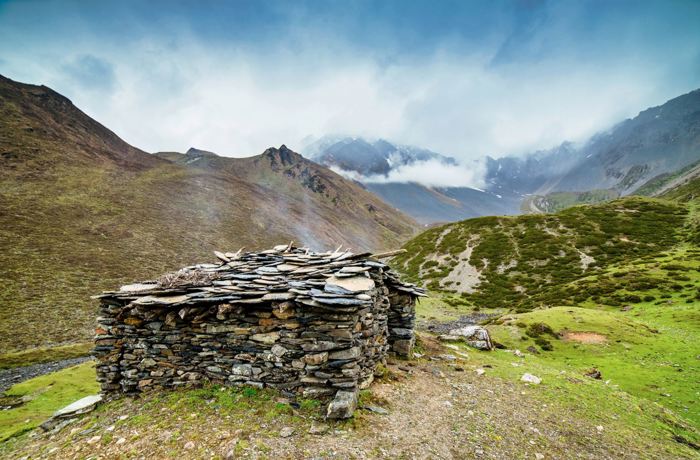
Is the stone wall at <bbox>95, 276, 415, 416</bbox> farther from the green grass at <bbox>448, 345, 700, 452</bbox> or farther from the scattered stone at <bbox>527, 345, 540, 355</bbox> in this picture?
the scattered stone at <bbox>527, 345, 540, 355</bbox>

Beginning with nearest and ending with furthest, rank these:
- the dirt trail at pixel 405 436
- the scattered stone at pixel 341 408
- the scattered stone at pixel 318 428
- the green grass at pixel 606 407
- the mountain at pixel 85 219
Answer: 1. the dirt trail at pixel 405 436
2. the scattered stone at pixel 318 428
3. the scattered stone at pixel 341 408
4. the green grass at pixel 606 407
5. the mountain at pixel 85 219

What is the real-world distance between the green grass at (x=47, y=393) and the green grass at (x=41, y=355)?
11.3m

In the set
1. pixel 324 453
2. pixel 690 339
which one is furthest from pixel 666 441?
pixel 690 339

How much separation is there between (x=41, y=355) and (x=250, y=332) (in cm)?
3679

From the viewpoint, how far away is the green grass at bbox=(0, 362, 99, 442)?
16188mm

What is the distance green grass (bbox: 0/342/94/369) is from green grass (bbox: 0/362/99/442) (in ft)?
37.2

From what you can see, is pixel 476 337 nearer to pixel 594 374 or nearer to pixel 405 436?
pixel 594 374

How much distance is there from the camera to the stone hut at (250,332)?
959 cm

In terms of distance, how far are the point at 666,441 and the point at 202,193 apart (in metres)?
145

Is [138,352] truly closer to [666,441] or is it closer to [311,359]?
[311,359]

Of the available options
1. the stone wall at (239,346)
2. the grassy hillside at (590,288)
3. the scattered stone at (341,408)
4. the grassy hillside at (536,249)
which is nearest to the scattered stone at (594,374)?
the grassy hillside at (590,288)

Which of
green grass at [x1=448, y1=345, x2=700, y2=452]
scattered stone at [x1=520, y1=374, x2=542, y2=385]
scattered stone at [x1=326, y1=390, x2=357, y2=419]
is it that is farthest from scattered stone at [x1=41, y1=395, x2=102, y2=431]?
scattered stone at [x1=520, y1=374, x2=542, y2=385]

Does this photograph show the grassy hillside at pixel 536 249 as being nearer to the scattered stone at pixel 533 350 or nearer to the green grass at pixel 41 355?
the scattered stone at pixel 533 350

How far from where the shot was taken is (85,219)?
7519 cm
